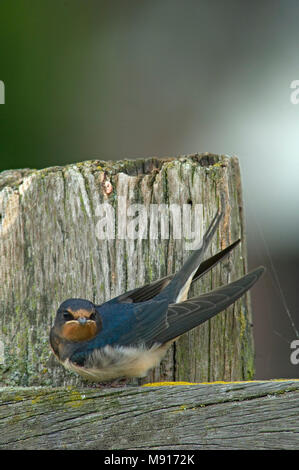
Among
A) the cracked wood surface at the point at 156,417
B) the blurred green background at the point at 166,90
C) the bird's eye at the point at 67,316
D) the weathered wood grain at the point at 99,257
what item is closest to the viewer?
the cracked wood surface at the point at 156,417

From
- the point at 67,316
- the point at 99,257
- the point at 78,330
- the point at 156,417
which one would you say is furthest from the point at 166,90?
the point at 156,417

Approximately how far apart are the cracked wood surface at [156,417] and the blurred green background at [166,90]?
244 centimetres

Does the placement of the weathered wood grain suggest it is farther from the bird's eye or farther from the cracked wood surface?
the cracked wood surface

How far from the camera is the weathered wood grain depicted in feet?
8.89

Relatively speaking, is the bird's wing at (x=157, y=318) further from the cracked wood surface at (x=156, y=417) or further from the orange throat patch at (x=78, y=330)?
the cracked wood surface at (x=156, y=417)

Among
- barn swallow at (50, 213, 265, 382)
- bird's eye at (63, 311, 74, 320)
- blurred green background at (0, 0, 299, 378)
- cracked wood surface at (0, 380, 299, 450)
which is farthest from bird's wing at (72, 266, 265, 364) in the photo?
blurred green background at (0, 0, 299, 378)

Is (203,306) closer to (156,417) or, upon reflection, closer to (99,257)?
(99,257)

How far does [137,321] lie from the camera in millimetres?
2783

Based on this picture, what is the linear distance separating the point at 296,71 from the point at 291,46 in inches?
9.5

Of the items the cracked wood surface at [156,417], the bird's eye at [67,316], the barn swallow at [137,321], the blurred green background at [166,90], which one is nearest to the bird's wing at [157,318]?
the barn swallow at [137,321]

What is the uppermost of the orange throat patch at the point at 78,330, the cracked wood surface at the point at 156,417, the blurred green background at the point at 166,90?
the blurred green background at the point at 166,90

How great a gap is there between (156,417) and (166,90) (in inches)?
152

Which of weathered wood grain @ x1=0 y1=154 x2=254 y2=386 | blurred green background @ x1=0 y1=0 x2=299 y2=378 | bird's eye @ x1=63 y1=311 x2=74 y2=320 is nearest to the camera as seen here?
bird's eye @ x1=63 y1=311 x2=74 y2=320

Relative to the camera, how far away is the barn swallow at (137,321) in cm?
261
